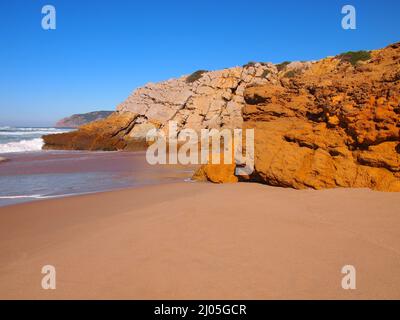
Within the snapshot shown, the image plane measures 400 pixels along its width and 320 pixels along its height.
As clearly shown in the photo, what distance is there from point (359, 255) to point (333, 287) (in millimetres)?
641

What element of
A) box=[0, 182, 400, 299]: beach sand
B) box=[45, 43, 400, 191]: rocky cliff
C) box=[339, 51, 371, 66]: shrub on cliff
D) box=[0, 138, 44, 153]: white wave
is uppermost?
box=[339, 51, 371, 66]: shrub on cliff

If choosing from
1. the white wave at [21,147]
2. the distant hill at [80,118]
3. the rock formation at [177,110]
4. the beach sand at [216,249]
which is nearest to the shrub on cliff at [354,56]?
the rock formation at [177,110]

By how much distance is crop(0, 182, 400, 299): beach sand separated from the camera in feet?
8.79

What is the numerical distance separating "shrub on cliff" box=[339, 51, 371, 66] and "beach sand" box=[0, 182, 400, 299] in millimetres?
24314

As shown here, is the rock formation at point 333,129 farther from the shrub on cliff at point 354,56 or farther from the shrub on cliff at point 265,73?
the shrub on cliff at point 354,56

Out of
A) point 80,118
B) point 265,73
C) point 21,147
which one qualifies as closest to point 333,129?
point 265,73

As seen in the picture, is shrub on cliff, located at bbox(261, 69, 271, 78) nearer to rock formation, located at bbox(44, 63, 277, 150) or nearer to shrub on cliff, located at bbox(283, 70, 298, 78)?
rock formation, located at bbox(44, 63, 277, 150)

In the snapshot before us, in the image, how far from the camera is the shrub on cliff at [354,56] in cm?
2629

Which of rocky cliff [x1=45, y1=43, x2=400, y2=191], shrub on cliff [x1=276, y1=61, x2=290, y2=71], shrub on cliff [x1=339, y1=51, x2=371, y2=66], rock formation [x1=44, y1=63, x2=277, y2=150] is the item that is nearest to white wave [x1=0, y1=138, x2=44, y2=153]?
rock formation [x1=44, y1=63, x2=277, y2=150]

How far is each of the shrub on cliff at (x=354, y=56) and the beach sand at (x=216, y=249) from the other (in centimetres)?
2431

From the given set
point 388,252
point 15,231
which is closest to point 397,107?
point 388,252

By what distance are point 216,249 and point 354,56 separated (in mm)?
28094

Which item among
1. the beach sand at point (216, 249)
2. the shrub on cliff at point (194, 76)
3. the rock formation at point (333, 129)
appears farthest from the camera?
the shrub on cliff at point (194, 76)

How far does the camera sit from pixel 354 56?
2720 centimetres
